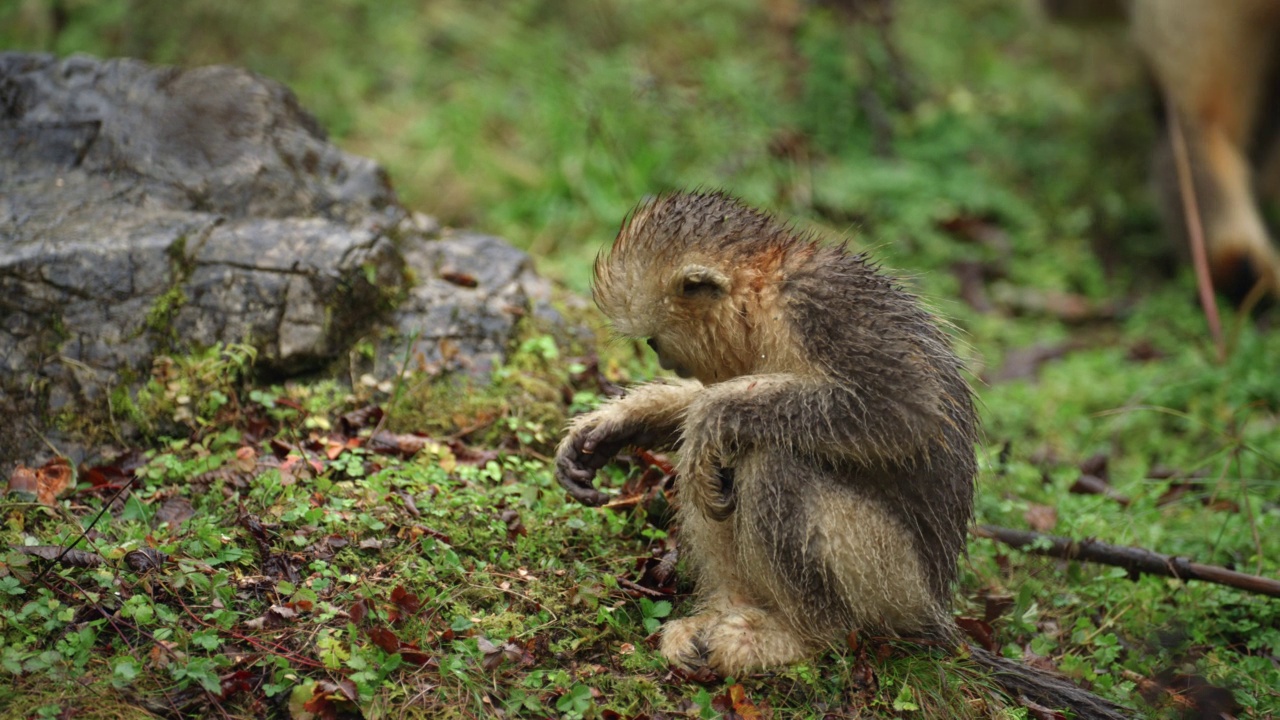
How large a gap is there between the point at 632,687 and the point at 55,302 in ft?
9.85

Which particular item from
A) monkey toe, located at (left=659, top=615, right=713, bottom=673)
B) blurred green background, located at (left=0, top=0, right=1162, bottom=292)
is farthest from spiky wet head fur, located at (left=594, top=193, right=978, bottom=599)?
blurred green background, located at (left=0, top=0, right=1162, bottom=292)

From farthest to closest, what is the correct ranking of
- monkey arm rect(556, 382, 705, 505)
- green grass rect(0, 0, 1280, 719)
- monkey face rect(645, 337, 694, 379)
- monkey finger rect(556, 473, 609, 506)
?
1. monkey arm rect(556, 382, 705, 505)
2. monkey finger rect(556, 473, 609, 506)
3. monkey face rect(645, 337, 694, 379)
4. green grass rect(0, 0, 1280, 719)

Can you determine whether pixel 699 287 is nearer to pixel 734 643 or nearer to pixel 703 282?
pixel 703 282

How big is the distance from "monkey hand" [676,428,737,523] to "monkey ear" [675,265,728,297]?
500 millimetres

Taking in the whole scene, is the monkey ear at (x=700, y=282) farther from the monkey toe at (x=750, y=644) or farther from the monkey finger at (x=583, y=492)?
the monkey toe at (x=750, y=644)

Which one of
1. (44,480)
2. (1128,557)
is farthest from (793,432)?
(44,480)

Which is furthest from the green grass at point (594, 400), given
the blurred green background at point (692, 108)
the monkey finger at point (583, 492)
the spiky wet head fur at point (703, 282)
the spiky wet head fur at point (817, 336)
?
the spiky wet head fur at point (703, 282)

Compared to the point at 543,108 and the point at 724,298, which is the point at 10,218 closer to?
the point at 724,298

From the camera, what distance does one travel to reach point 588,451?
4438mm

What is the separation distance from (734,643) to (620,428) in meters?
1.00

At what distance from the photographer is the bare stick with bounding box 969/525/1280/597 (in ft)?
15.2

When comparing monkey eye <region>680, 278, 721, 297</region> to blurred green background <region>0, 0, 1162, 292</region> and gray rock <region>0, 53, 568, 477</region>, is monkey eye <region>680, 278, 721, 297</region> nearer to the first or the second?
gray rock <region>0, 53, 568, 477</region>

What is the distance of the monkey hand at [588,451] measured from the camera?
437 centimetres

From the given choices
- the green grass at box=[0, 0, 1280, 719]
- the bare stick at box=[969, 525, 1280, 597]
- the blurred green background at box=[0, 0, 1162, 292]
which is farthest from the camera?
the blurred green background at box=[0, 0, 1162, 292]
